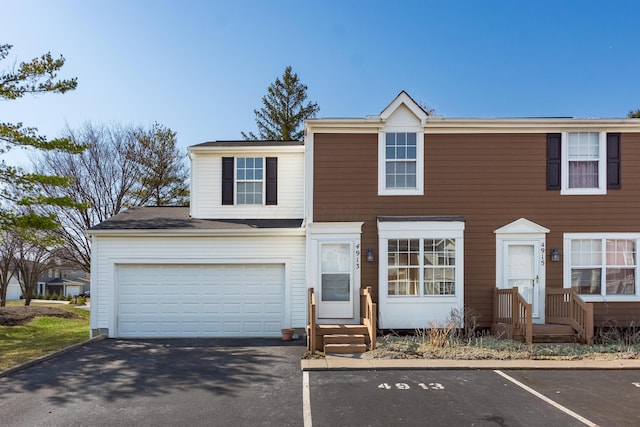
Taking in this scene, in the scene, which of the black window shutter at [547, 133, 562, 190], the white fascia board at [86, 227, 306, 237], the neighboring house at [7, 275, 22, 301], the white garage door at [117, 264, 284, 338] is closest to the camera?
the black window shutter at [547, 133, 562, 190]

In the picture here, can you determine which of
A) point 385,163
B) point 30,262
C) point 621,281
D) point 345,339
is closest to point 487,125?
point 385,163

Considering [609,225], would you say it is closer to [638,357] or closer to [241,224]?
[638,357]

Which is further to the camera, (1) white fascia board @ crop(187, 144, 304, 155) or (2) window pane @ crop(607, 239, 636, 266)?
(1) white fascia board @ crop(187, 144, 304, 155)

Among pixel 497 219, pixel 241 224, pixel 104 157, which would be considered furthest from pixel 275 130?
pixel 497 219

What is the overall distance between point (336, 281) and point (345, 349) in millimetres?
2014

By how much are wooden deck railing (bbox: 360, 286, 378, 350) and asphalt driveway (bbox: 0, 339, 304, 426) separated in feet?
5.49

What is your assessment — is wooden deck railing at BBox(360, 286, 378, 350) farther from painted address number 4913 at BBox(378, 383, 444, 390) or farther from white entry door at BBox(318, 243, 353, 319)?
painted address number 4913 at BBox(378, 383, 444, 390)

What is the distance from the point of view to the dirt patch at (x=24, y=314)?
50.0ft

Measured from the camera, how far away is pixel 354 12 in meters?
13.5

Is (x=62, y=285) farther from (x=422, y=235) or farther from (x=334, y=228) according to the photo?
(x=422, y=235)

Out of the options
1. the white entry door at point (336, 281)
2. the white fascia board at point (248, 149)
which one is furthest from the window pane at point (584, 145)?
the white fascia board at point (248, 149)

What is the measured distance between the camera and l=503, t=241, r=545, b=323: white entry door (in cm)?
1091

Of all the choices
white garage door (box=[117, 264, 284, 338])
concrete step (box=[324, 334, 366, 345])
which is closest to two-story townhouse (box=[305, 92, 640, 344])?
concrete step (box=[324, 334, 366, 345])

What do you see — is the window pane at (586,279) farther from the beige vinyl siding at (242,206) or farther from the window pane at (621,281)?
the beige vinyl siding at (242,206)
